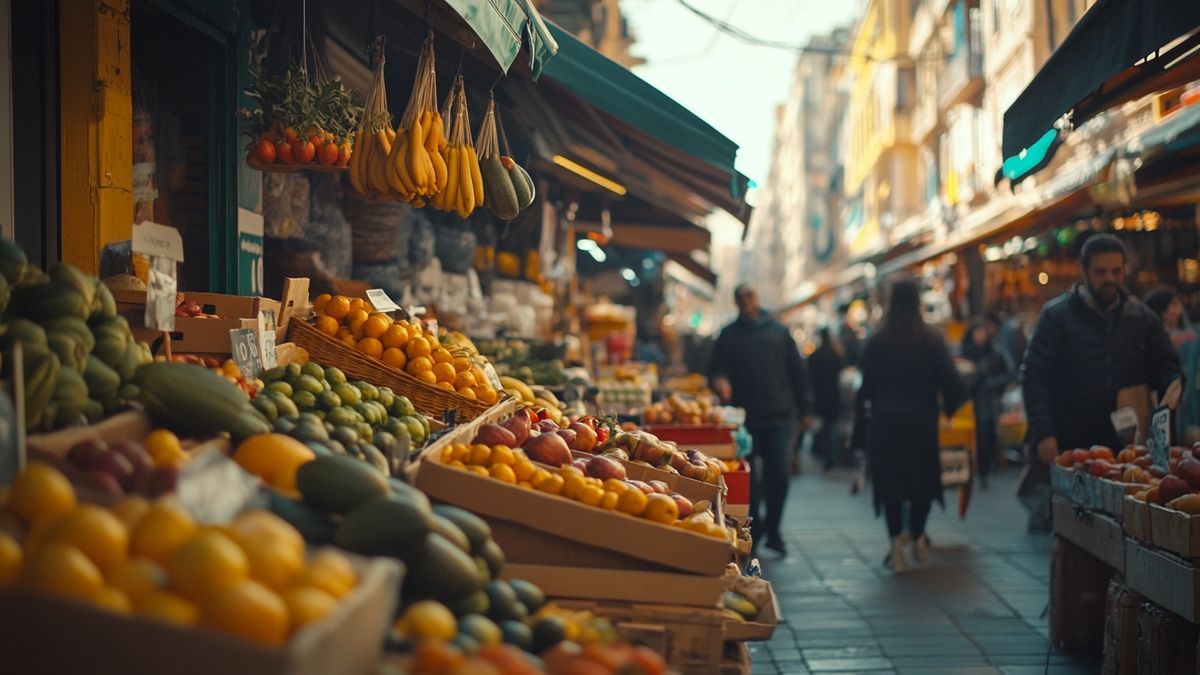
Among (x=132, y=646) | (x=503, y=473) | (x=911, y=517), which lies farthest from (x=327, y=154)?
(x=911, y=517)

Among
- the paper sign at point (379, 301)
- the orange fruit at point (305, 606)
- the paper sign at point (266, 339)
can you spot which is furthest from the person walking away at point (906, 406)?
the orange fruit at point (305, 606)

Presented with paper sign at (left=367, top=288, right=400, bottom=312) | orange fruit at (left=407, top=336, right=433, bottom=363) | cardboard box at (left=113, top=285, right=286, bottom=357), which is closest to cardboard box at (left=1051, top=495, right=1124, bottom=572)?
orange fruit at (left=407, top=336, right=433, bottom=363)

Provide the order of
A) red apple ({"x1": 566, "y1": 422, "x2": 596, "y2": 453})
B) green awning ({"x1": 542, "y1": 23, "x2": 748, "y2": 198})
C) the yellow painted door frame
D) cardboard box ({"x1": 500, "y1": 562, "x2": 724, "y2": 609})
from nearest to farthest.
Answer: cardboard box ({"x1": 500, "y1": 562, "x2": 724, "y2": 609}), red apple ({"x1": 566, "y1": 422, "x2": 596, "y2": 453}), the yellow painted door frame, green awning ({"x1": 542, "y1": 23, "x2": 748, "y2": 198})

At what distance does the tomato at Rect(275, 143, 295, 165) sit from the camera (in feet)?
16.9

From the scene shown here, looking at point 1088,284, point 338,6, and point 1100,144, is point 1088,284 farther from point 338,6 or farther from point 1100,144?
point 1100,144

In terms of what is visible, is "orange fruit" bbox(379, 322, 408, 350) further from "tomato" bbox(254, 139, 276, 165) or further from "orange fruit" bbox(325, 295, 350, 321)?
"tomato" bbox(254, 139, 276, 165)

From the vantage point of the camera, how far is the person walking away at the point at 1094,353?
664 cm

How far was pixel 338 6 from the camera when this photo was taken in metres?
6.52

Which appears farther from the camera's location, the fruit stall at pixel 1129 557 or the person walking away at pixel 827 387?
the person walking away at pixel 827 387

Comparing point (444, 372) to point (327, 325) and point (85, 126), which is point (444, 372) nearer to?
point (327, 325)

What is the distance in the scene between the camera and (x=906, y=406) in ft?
26.7

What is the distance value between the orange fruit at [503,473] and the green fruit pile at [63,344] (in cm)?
103

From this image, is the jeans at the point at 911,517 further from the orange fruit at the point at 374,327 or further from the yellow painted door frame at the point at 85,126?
the yellow painted door frame at the point at 85,126

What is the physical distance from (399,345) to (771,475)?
429cm
